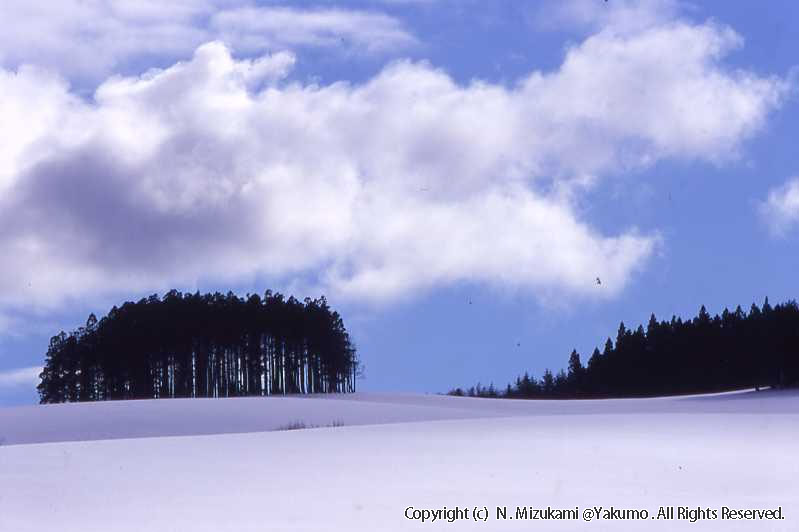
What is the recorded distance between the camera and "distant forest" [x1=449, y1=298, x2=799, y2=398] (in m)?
68.9

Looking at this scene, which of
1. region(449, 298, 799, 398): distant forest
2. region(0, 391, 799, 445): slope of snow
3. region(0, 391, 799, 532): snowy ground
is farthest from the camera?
region(449, 298, 799, 398): distant forest

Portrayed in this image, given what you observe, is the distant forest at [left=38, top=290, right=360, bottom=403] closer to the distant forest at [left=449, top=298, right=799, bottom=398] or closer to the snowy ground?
the distant forest at [left=449, top=298, right=799, bottom=398]

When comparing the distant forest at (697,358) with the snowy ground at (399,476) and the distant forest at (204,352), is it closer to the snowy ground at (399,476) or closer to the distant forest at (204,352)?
the distant forest at (204,352)

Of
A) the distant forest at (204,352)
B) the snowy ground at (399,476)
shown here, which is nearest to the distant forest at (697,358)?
the distant forest at (204,352)

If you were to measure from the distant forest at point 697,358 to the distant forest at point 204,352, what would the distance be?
22.8m

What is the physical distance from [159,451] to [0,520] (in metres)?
6.79

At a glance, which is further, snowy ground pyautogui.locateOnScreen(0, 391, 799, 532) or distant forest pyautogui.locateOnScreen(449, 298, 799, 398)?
distant forest pyautogui.locateOnScreen(449, 298, 799, 398)

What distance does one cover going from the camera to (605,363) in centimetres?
8769

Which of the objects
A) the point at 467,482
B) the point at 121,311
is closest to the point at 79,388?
the point at 121,311

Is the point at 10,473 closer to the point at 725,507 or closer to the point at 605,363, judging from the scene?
the point at 725,507

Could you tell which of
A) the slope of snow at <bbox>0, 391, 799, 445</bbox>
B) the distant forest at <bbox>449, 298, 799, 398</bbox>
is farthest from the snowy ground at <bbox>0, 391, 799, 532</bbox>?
the distant forest at <bbox>449, 298, 799, 398</bbox>

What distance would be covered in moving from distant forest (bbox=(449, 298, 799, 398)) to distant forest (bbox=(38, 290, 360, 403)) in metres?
22.8

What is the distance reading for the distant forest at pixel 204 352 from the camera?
252 ft

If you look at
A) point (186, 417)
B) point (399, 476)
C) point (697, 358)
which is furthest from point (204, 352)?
point (399, 476)
